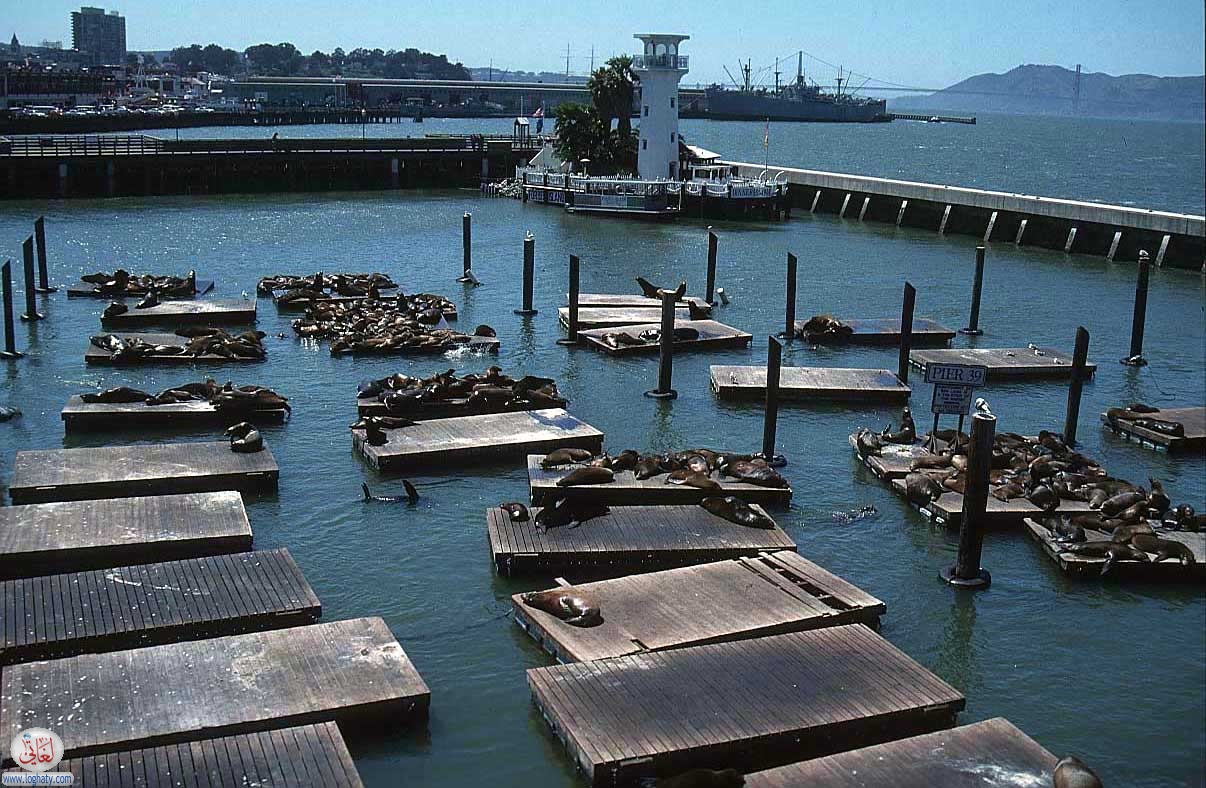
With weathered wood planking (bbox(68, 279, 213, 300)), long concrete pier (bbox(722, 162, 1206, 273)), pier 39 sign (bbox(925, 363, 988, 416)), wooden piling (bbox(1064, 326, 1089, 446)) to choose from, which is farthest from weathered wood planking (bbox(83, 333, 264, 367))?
long concrete pier (bbox(722, 162, 1206, 273))

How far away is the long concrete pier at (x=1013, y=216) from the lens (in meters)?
35.8

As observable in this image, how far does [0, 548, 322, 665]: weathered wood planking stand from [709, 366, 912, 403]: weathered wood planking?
9812 mm

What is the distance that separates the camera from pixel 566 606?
35.4 ft

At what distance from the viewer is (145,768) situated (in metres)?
7.86

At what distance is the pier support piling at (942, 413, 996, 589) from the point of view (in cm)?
1152

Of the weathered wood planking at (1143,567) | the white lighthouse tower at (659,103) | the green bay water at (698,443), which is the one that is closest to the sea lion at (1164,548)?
the weathered wood planking at (1143,567)

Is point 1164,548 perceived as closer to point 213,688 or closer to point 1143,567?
point 1143,567

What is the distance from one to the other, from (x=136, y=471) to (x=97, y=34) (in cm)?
6426

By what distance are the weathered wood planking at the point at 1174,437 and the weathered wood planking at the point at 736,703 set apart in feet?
30.2

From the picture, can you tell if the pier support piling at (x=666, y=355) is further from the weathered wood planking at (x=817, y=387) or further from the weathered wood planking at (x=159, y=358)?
the weathered wood planking at (x=159, y=358)

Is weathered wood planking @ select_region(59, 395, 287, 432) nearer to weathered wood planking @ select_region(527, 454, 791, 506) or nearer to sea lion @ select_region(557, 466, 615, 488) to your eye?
weathered wood planking @ select_region(527, 454, 791, 506)

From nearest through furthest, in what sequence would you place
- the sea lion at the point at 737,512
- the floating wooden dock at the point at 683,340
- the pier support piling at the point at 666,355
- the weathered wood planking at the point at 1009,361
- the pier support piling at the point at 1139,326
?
the sea lion at the point at 737,512, the pier support piling at the point at 666,355, the weathered wood planking at the point at 1009,361, the pier support piling at the point at 1139,326, the floating wooden dock at the point at 683,340

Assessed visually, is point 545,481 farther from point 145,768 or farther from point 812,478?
point 145,768

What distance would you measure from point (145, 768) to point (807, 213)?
148ft
